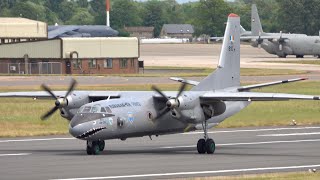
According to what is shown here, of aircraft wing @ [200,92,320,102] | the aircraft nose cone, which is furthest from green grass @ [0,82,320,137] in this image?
aircraft wing @ [200,92,320,102]

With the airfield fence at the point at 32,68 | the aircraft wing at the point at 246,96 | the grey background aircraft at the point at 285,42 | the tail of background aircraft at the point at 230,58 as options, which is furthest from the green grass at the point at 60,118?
the grey background aircraft at the point at 285,42

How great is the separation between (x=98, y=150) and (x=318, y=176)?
9495 millimetres

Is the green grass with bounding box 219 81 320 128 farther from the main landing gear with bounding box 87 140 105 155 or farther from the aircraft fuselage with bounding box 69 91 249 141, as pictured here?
the main landing gear with bounding box 87 140 105 155

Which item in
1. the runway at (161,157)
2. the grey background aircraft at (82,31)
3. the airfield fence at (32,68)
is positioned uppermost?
the runway at (161,157)

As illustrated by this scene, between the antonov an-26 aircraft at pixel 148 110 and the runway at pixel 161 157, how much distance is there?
0.95m

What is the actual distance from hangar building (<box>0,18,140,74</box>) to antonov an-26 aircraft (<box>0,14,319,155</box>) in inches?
2508

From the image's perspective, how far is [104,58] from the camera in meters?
104

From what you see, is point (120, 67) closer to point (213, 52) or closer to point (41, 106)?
point (41, 106)

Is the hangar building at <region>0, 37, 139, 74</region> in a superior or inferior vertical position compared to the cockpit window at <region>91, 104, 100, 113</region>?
inferior

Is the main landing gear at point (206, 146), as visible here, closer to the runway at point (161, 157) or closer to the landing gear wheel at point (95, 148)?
the runway at point (161, 157)

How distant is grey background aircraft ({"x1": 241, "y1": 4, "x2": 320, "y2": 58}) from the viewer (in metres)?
136

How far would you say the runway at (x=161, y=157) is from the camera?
3069 cm

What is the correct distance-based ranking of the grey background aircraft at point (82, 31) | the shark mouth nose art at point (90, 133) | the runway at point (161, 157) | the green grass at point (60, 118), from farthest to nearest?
the grey background aircraft at point (82, 31) < the green grass at point (60, 118) < the shark mouth nose art at point (90, 133) < the runway at point (161, 157)

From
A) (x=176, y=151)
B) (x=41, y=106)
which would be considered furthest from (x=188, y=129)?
(x=41, y=106)
